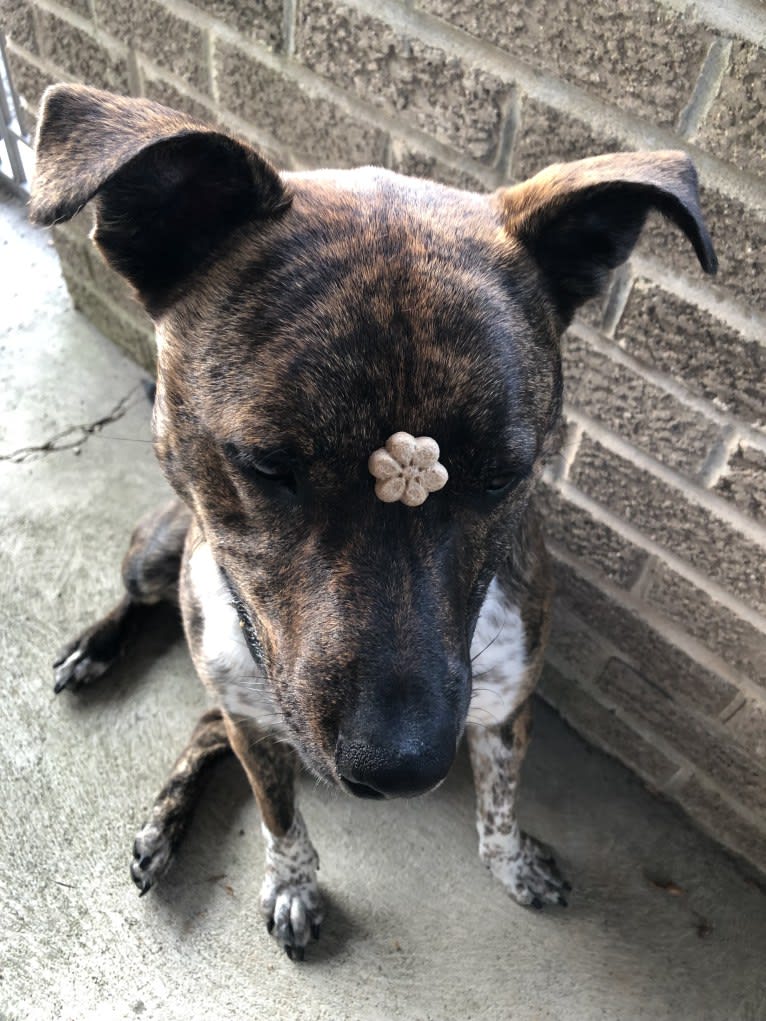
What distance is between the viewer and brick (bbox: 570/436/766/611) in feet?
6.52

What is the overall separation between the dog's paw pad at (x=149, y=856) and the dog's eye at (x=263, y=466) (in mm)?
1364

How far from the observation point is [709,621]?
214 cm

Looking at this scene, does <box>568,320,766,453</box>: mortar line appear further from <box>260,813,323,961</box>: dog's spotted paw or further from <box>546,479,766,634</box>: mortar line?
<box>260,813,323,961</box>: dog's spotted paw

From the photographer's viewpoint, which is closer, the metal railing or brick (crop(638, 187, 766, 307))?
brick (crop(638, 187, 766, 307))

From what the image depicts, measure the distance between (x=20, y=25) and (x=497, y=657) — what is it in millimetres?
3110

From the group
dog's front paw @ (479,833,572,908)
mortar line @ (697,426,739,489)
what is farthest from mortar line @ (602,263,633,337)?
dog's front paw @ (479,833,572,908)

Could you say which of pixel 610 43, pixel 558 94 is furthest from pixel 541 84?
pixel 610 43

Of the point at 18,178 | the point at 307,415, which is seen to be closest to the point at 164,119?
the point at 307,415

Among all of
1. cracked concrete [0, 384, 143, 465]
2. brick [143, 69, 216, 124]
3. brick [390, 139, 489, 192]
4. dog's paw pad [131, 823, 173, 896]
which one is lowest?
cracked concrete [0, 384, 143, 465]

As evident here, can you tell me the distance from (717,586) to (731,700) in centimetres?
35

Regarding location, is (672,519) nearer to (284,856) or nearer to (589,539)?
(589,539)

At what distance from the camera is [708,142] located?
1631mm

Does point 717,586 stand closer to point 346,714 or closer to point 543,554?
point 543,554

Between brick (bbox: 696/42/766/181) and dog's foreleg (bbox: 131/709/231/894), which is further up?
brick (bbox: 696/42/766/181)
